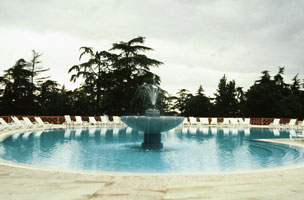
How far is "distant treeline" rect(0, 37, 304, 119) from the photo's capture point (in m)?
29.3

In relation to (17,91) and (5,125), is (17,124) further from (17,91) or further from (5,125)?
(17,91)

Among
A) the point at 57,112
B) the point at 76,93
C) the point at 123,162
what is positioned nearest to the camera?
the point at 123,162

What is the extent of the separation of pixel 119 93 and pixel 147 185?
2540cm

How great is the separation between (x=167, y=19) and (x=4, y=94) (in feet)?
63.7

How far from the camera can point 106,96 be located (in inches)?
1181

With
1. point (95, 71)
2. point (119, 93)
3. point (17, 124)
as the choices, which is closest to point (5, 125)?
point (17, 124)

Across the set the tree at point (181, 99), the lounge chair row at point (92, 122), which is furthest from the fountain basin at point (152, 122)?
the tree at point (181, 99)

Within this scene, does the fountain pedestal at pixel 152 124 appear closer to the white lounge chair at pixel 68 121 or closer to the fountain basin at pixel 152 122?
the fountain basin at pixel 152 122

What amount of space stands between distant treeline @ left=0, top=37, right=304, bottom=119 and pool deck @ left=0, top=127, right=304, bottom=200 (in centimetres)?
2258

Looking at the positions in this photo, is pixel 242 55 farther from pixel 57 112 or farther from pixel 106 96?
pixel 57 112

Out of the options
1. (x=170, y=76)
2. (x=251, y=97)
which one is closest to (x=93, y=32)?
(x=170, y=76)

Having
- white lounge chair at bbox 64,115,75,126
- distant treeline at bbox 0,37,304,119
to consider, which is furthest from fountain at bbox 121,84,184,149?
distant treeline at bbox 0,37,304,119

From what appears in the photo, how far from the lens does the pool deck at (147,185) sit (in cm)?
413

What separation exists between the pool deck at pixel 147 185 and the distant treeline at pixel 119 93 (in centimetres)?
2258
